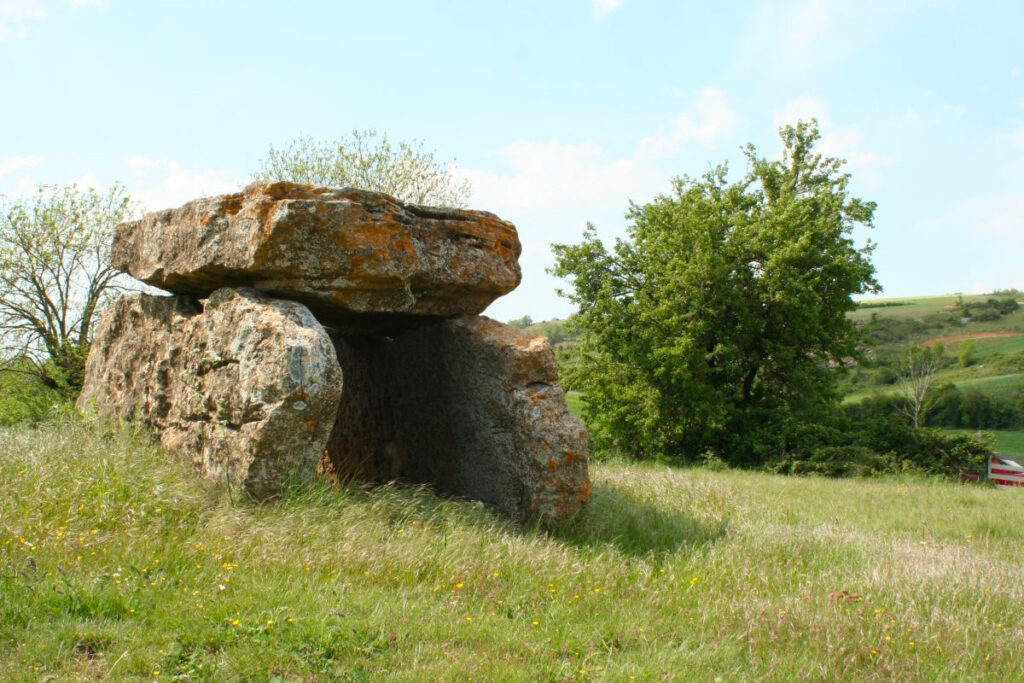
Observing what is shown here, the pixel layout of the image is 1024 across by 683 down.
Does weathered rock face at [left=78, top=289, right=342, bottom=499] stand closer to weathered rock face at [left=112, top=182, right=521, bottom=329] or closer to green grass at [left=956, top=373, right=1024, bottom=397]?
weathered rock face at [left=112, top=182, right=521, bottom=329]

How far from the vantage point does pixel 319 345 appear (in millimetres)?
7430

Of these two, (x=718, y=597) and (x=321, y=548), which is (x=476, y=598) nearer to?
(x=321, y=548)

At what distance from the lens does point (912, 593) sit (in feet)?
21.5

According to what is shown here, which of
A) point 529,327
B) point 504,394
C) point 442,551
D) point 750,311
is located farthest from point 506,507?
point 529,327

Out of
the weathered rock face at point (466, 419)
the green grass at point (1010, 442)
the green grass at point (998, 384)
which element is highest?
the weathered rock face at point (466, 419)

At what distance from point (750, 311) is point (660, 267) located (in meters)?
2.59

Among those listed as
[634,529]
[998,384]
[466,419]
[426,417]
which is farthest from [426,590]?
[998,384]

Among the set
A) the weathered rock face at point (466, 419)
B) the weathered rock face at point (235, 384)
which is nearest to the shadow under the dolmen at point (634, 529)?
the weathered rock face at point (466, 419)

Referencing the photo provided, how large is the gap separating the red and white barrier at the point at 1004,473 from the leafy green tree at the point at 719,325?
401cm

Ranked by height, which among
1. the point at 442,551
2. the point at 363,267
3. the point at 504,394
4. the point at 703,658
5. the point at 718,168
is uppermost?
the point at 718,168

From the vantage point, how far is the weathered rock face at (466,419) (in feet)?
27.8

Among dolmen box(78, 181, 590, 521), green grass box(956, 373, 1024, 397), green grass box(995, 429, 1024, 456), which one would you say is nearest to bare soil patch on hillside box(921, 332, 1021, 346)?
green grass box(956, 373, 1024, 397)

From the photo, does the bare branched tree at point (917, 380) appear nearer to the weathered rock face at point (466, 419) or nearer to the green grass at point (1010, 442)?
the green grass at point (1010, 442)

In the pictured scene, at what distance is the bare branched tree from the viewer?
108 feet
